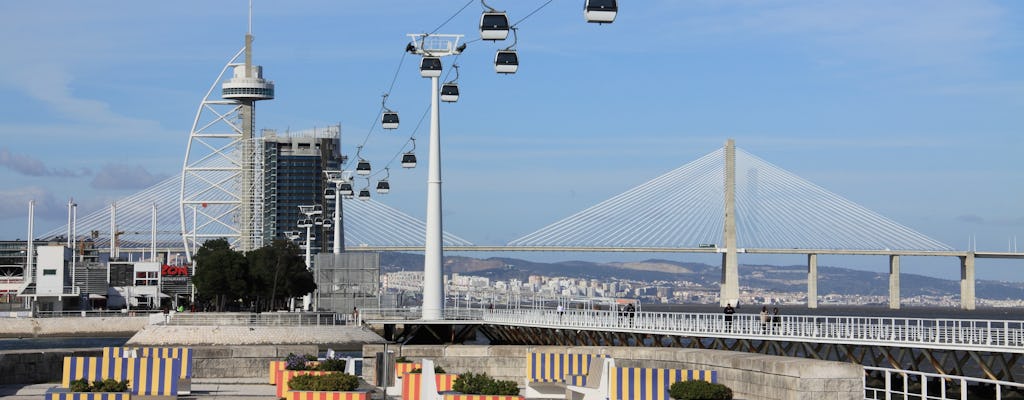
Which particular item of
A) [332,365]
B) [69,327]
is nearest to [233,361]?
[332,365]

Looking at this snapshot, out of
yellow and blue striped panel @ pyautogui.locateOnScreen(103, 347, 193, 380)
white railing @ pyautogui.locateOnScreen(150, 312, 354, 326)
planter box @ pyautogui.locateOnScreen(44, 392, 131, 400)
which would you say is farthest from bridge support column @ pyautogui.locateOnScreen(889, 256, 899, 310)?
planter box @ pyautogui.locateOnScreen(44, 392, 131, 400)

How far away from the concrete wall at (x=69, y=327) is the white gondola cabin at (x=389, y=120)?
56529mm

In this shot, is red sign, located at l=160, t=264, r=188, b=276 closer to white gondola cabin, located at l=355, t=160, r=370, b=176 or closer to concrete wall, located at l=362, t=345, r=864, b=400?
white gondola cabin, located at l=355, t=160, r=370, b=176

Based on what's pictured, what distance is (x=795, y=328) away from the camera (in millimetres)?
50094

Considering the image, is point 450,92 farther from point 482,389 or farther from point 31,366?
point 482,389

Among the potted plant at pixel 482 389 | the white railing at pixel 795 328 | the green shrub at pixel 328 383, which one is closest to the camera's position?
the potted plant at pixel 482 389

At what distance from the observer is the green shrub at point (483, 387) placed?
23.8 meters

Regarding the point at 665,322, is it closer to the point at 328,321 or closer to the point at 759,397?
the point at 328,321

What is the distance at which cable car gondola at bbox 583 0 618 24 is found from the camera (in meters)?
25.2

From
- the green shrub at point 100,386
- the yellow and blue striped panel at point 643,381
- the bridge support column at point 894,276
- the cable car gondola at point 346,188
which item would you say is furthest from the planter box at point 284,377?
the bridge support column at point 894,276

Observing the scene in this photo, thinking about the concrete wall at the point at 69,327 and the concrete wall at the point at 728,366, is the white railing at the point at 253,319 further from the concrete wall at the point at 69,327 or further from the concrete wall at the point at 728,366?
the concrete wall at the point at 728,366

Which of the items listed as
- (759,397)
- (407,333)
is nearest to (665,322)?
(407,333)

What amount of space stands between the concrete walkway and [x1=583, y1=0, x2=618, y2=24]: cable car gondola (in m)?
10.2

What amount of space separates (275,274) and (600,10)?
81483 millimetres
